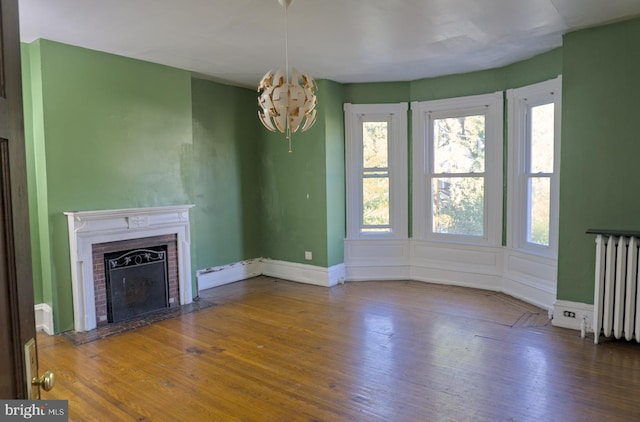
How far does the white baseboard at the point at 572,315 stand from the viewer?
3.85 m

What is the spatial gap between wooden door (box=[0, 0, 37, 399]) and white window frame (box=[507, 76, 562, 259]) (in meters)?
4.75

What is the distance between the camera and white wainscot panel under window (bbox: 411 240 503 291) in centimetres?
539

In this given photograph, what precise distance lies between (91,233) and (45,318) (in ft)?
3.13

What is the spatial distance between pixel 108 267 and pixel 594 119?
4.86 metres

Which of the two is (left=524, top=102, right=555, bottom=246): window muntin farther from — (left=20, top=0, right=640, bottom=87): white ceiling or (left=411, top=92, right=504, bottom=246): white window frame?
(left=20, top=0, right=640, bottom=87): white ceiling

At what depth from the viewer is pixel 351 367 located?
129 inches

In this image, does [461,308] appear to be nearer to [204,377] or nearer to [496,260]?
[496,260]

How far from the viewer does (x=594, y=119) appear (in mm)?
3779

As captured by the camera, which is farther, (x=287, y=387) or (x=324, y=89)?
(x=324, y=89)

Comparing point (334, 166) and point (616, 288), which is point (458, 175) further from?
point (616, 288)

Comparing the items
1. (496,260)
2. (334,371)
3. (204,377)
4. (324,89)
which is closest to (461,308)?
(496,260)

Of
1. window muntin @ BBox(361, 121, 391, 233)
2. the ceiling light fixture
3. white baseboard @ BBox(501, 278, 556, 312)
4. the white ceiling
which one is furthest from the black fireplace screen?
white baseboard @ BBox(501, 278, 556, 312)

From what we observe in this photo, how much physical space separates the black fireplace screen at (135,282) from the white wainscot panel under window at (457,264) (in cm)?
335

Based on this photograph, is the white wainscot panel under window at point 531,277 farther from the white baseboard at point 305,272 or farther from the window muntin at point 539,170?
the white baseboard at point 305,272
